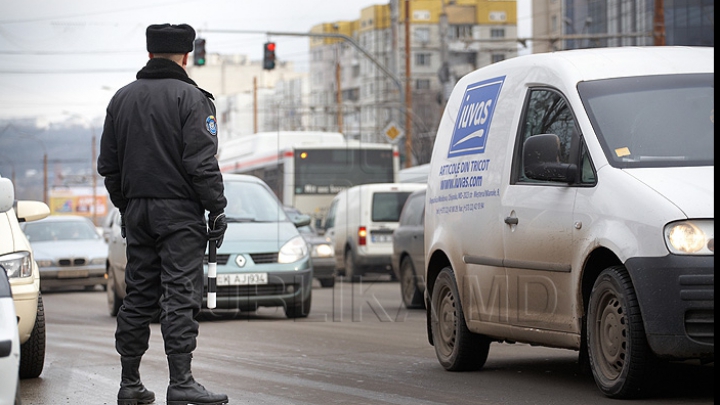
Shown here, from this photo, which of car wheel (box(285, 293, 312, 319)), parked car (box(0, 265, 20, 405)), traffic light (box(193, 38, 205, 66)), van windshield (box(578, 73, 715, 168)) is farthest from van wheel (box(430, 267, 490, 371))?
traffic light (box(193, 38, 205, 66))

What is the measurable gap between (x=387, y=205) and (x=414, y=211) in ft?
27.5

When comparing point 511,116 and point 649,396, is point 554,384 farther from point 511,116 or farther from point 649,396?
point 511,116

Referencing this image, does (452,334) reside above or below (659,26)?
below

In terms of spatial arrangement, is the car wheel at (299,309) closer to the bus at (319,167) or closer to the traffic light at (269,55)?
the bus at (319,167)

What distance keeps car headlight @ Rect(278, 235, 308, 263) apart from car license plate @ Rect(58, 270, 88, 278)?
955 centimetres

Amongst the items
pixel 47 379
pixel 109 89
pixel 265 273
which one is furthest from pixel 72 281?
pixel 109 89

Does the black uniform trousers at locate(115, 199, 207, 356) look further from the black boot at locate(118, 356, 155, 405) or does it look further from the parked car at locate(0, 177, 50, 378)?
the parked car at locate(0, 177, 50, 378)

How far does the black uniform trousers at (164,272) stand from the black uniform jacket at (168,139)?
82 millimetres

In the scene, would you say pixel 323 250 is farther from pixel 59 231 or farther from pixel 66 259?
pixel 59 231

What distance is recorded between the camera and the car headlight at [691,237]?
6.30 metres

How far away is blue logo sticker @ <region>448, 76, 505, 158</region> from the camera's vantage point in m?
8.53

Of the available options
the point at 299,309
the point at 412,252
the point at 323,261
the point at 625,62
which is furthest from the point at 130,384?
the point at 323,261

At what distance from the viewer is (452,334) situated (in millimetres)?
8828

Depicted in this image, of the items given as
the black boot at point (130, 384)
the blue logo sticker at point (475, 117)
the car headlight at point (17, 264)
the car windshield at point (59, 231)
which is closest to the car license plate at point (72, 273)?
the car windshield at point (59, 231)
